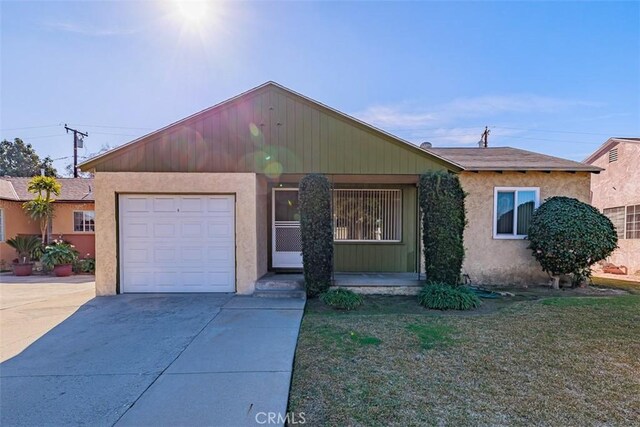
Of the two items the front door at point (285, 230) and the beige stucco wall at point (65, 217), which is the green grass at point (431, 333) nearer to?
the front door at point (285, 230)

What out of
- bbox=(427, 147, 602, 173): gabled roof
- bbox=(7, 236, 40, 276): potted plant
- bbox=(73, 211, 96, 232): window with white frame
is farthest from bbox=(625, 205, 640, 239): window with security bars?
bbox=(7, 236, 40, 276): potted plant

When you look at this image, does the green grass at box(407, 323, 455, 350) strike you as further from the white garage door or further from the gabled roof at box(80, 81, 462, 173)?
the white garage door

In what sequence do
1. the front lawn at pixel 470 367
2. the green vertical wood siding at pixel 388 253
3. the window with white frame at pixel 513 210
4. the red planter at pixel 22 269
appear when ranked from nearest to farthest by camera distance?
the front lawn at pixel 470 367, the window with white frame at pixel 513 210, the green vertical wood siding at pixel 388 253, the red planter at pixel 22 269

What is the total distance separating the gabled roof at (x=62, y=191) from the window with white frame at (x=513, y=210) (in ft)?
52.9

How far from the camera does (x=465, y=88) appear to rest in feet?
41.2

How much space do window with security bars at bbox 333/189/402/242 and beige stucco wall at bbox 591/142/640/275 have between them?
891 cm

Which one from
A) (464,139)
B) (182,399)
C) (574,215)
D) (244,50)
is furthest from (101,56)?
(464,139)

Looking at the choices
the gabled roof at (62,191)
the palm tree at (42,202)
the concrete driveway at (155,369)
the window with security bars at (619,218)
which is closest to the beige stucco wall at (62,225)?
the gabled roof at (62,191)

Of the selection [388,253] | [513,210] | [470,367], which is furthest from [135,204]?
[513,210]

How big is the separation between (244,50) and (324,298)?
7234 mm

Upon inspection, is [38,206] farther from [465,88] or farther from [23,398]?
[465,88]

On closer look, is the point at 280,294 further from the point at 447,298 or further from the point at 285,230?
the point at 447,298

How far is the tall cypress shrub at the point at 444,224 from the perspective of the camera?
7.25 m

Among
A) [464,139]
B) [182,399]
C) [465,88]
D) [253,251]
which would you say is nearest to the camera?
[182,399]
